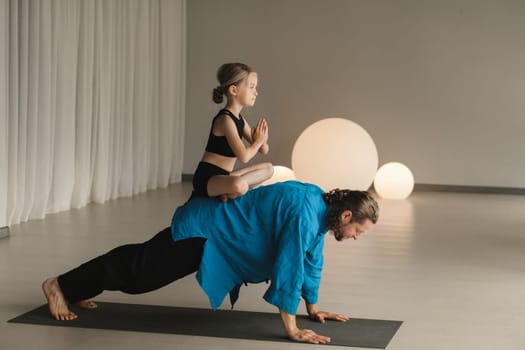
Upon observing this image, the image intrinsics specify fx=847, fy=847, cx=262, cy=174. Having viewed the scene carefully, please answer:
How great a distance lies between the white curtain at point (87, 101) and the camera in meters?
5.50

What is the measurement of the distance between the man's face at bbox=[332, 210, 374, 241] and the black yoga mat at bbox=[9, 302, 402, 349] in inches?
14.8

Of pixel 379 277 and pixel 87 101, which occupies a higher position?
pixel 87 101

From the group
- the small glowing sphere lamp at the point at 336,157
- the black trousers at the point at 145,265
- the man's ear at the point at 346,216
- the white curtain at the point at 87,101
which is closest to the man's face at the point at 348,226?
the man's ear at the point at 346,216

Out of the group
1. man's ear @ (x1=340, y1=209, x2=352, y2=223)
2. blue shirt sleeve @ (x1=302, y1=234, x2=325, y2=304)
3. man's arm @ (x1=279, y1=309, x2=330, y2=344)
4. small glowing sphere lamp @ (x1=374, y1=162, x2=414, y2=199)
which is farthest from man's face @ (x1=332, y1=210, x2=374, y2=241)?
small glowing sphere lamp @ (x1=374, y1=162, x2=414, y2=199)

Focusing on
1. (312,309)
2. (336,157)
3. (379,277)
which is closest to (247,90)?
(312,309)

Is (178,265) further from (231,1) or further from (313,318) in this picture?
(231,1)

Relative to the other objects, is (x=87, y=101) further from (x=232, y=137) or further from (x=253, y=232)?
(x=253, y=232)

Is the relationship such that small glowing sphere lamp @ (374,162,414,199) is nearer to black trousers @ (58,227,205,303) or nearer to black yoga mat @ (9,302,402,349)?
black yoga mat @ (9,302,402,349)

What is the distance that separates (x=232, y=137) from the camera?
3377mm

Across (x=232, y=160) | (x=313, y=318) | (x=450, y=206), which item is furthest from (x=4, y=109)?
(x=450, y=206)

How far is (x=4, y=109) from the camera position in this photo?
515cm

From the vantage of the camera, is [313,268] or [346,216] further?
[313,268]

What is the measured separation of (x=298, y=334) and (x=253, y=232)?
41 centimetres

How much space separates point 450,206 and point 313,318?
164 inches
